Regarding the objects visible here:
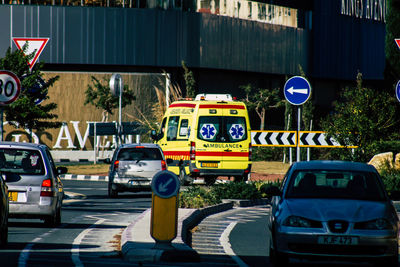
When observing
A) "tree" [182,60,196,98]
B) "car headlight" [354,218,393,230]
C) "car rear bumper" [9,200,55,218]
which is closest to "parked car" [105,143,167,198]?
"car rear bumper" [9,200,55,218]

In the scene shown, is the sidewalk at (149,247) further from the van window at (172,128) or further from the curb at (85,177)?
the curb at (85,177)

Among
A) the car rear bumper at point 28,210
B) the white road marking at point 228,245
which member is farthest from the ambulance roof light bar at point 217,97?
the car rear bumper at point 28,210

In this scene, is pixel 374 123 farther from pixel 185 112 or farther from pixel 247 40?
pixel 247 40

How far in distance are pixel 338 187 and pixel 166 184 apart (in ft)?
7.71

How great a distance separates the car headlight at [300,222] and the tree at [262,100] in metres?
43.7

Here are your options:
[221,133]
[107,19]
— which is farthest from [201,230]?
[107,19]

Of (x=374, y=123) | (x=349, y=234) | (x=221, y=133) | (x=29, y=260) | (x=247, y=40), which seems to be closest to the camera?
(x=349, y=234)

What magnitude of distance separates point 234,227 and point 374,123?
9.48 metres

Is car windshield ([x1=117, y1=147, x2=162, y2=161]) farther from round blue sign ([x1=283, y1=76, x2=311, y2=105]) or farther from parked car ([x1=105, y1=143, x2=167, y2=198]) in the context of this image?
round blue sign ([x1=283, y1=76, x2=311, y2=105])

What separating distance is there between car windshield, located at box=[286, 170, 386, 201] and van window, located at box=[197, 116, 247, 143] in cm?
1658

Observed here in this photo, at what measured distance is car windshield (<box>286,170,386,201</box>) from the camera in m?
12.9

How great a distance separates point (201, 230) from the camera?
17922mm


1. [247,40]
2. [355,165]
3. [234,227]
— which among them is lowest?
[234,227]

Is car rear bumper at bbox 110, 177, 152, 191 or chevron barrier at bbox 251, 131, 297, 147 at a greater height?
chevron barrier at bbox 251, 131, 297, 147
